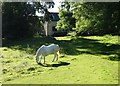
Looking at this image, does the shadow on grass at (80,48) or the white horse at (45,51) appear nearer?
the white horse at (45,51)

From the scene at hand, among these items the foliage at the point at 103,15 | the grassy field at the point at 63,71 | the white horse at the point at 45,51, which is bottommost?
the grassy field at the point at 63,71

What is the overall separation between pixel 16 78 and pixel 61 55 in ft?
28.7

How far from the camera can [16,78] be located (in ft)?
51.4

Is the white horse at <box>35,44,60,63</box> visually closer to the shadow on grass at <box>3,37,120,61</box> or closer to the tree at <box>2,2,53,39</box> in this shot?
the shadow on grass at <box>3,37,120,61</box>

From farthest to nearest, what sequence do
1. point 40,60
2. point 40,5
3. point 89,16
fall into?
point 40,5 → point 89,16 → point 40,60

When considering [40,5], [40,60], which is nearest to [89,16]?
[40,60]

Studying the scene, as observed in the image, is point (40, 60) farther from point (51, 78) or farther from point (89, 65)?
point (51, 78)

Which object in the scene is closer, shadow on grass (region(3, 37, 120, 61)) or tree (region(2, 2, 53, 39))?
shadow on grass (region(3, 37, 120, 61))

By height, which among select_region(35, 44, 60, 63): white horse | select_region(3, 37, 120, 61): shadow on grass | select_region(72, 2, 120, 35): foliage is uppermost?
select_region(72, 2, 120, 35): foliage

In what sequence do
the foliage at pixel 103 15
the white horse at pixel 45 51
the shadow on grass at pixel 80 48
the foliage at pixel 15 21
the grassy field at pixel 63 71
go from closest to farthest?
the grassy field at pixel 63 71, the white horse at pixel 45 51, the foliage at pixel 103 15, the shadow on grass at pixel 80 48, the foliage at pixel 15 21

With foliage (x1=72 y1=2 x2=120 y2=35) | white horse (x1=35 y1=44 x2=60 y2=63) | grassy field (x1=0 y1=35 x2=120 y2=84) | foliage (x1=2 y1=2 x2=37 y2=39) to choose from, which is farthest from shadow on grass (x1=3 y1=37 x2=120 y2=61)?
foliage (x1=2 y1=2 x2=37 y2=39)

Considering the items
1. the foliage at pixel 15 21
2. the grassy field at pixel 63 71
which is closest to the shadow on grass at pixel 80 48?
the grassy field at pixel 63 71

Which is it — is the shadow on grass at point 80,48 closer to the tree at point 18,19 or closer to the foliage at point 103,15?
the foliage at point 103,15

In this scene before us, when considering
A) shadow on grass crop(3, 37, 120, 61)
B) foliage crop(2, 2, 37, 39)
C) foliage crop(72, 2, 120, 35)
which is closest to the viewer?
foliage crop(72, 2, 120, 35)
